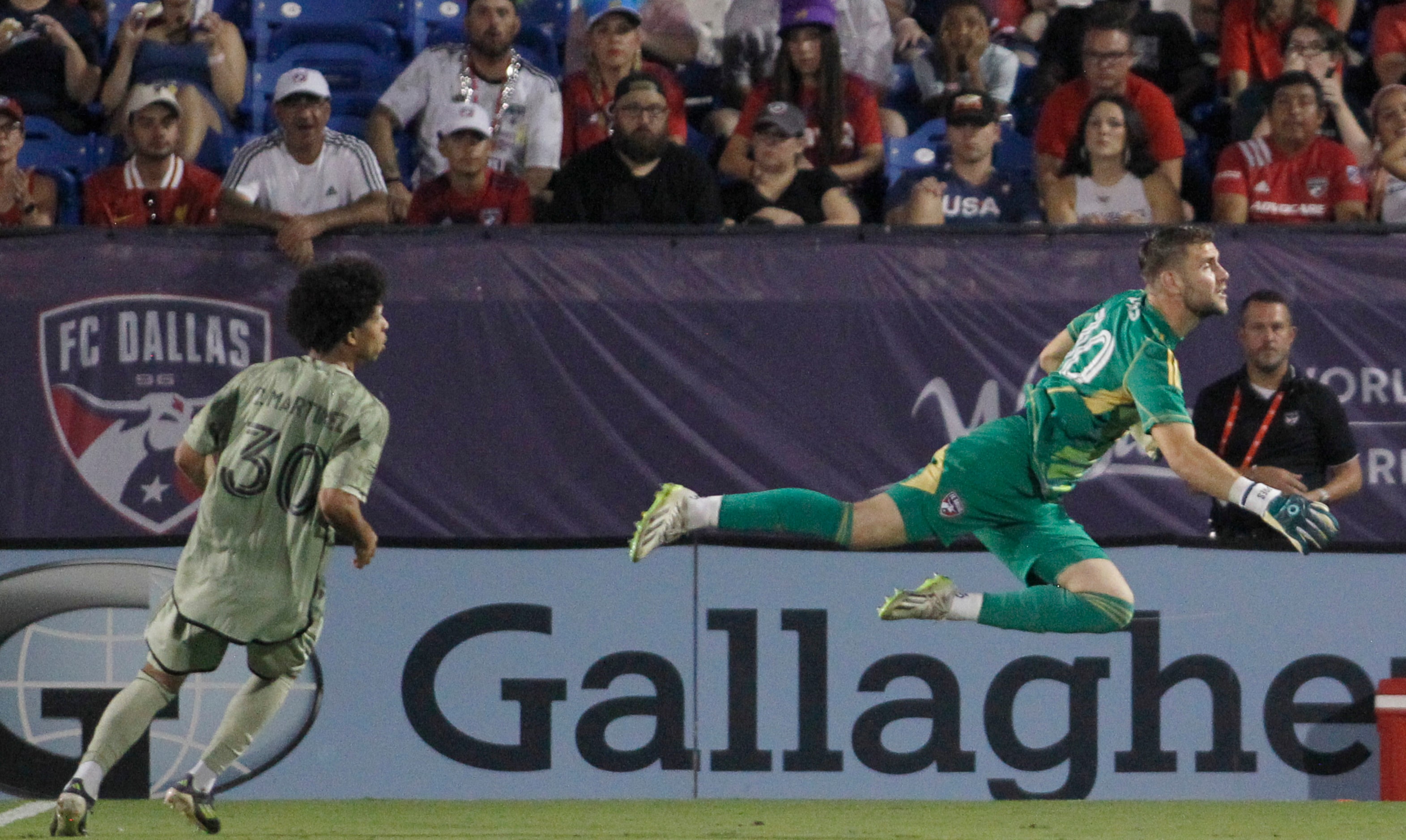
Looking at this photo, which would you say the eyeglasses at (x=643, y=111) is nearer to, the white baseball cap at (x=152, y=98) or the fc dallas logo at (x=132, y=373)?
the fc dallas logo at (x=132, y=373)

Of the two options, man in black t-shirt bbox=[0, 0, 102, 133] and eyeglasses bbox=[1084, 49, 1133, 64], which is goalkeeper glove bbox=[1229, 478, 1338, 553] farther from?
man in black t-shirt bbox=[0, 0, 102, 133]

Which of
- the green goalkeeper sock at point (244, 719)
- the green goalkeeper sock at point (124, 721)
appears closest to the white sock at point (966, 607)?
the green goalkeeper sock at point (244, 719)

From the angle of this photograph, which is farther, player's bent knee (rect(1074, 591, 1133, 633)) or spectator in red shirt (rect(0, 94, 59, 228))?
spectator in red shirt (rect(0, 94, 59, 228))

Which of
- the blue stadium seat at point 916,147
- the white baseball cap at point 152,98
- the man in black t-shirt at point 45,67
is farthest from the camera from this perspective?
the man in black t-shirt at point 45,67

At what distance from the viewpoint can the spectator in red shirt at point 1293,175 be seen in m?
10.1

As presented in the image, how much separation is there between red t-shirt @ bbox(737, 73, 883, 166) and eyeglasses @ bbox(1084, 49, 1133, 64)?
Result: 1.22 metres

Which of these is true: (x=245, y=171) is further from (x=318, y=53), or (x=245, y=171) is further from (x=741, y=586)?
(x=741, y=586)

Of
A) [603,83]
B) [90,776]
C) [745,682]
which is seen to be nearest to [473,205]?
[603,83]

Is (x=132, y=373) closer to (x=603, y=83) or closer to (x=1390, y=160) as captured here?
(x=603, y=83)

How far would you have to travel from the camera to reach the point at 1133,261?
9062 millimetres

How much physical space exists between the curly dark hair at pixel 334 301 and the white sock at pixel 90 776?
155 centimetres

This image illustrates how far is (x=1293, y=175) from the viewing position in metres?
10.2

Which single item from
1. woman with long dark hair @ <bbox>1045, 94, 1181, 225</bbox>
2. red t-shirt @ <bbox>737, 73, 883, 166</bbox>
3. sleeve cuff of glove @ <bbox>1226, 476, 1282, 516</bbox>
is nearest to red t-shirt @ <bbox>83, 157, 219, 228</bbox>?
red t-shirt @ <bbox>737, 73, 883, 166</bbox>

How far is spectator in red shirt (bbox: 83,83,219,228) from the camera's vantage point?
10016 millimetres
